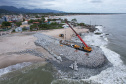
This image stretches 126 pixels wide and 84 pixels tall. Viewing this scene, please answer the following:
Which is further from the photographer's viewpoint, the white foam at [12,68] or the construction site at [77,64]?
the white foam at [12,68]

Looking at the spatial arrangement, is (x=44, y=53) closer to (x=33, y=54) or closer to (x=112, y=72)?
(x=33, y=54)

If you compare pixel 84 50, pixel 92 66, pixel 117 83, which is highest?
pixel 84 50

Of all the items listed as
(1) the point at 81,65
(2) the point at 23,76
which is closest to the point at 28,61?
(2) the point at 23,76

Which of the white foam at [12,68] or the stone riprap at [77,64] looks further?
the white foam at [12,68]

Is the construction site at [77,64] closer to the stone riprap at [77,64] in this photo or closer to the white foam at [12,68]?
the stone riprap at [77,64]

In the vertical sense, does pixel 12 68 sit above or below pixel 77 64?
below

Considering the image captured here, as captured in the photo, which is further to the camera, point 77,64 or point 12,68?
point 77,64

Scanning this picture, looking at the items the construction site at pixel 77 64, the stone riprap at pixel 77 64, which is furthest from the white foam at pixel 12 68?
the stone riprap at pixel 77 64

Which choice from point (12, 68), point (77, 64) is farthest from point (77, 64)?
point (12, 68)

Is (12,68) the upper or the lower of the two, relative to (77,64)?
lower

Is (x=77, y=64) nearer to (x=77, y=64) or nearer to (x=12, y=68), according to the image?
(x=77, y=64)

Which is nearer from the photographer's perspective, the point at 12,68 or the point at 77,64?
the point at 12,68
